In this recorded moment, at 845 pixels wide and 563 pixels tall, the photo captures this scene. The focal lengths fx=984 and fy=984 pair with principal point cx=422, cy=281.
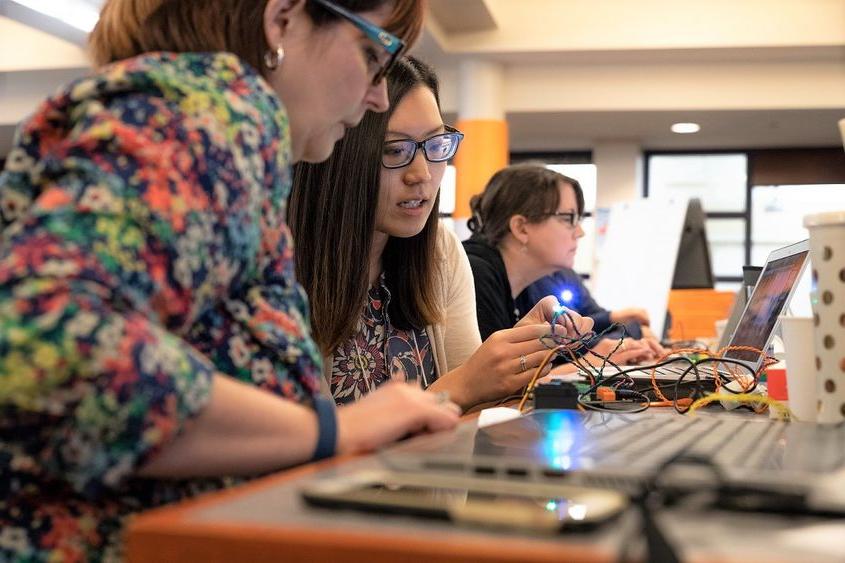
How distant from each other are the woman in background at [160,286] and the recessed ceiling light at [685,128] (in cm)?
829

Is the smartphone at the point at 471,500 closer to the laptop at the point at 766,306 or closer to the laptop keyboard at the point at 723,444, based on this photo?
the laptop keyboard at the point at 723,444

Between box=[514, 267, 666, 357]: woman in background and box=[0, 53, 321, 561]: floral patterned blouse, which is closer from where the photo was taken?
box=[0, 53, 321, 561]: floral patterned blouse

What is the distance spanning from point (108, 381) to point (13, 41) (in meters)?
7.62

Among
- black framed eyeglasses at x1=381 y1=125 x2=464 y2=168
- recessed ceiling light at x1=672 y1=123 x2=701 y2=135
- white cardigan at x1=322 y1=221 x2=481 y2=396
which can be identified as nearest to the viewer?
black framed eyeglasses at x1=381 y1=125 x2=464 y2=168

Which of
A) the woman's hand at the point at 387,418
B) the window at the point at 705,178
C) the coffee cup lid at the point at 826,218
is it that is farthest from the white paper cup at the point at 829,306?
the window at the point at 705,178

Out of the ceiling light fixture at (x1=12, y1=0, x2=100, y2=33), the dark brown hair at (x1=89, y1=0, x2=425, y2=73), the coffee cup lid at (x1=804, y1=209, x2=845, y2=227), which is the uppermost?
the ceiling light fixture at (x1=12, y1=0, x2=100, y2=33)

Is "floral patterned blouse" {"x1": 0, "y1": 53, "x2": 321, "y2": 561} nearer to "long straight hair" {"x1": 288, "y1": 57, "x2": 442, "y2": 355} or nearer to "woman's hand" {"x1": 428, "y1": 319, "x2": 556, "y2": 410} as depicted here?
"woman's hand" {"x1": 428, "y1": 319, "x2": 556, "y2": 410}

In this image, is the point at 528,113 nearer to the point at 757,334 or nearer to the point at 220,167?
the point at 757,334

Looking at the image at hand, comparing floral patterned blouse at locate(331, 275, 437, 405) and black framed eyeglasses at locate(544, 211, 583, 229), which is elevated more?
black framed eyeglasses at locate(544, 211, 583, 229)

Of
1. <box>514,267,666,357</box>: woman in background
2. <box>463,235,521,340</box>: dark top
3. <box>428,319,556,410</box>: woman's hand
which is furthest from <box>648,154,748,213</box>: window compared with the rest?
<box>428,319,556,410</box>: woman's hand

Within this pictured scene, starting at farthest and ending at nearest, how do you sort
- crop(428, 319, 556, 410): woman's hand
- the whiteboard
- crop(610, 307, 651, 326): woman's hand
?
A: the whiteboard
crop(610, 307, 651, 326): woman's hand
crop(428, 319, 556, 410): woman's hand

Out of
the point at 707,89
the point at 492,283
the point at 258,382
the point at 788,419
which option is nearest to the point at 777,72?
the point at 707,89

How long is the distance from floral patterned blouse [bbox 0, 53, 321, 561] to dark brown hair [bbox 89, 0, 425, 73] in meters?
0.10

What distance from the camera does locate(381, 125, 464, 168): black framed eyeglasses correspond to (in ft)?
5.96
